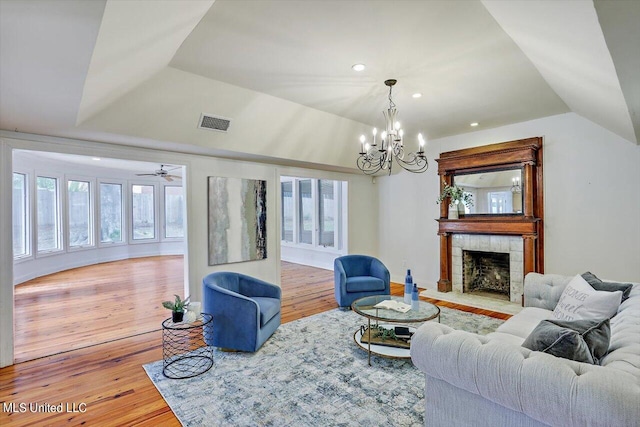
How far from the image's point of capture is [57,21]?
1468mm

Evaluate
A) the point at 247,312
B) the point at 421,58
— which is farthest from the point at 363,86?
the point at 247,312

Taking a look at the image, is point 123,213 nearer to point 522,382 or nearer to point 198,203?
point 198,203

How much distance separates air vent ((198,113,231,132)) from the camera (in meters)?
3.56

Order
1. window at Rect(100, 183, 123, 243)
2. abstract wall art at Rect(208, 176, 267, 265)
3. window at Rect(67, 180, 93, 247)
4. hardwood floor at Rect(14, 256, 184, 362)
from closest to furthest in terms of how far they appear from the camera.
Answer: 1. hardwood floor at Rect(14, 256, 184, 362)
2. abstract wall art at Rect(208, 176, 267, 265)
3. window at Rect(67, 180, 93, 247)
4. window at Rect(100, 183, 123, 243)

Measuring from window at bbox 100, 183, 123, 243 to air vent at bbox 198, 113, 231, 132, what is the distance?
6.90m

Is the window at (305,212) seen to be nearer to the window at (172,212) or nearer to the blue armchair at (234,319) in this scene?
the window at (172,212)

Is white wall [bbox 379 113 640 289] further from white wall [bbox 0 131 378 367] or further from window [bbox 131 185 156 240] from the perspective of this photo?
window [bbox 131 185 156 240]

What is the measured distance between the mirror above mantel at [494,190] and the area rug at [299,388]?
3.35 m

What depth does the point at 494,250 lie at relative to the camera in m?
5.22

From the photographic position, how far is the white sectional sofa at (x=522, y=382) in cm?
123

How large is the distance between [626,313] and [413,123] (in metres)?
3.57

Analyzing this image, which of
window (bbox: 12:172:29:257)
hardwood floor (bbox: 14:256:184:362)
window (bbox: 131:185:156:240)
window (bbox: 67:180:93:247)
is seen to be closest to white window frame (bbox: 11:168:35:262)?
window (bbox: 12:172:29:257)

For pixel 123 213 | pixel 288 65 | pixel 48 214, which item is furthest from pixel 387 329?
pixel 123 213

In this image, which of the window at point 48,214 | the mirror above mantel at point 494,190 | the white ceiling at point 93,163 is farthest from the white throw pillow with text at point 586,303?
the window at point 48,214
